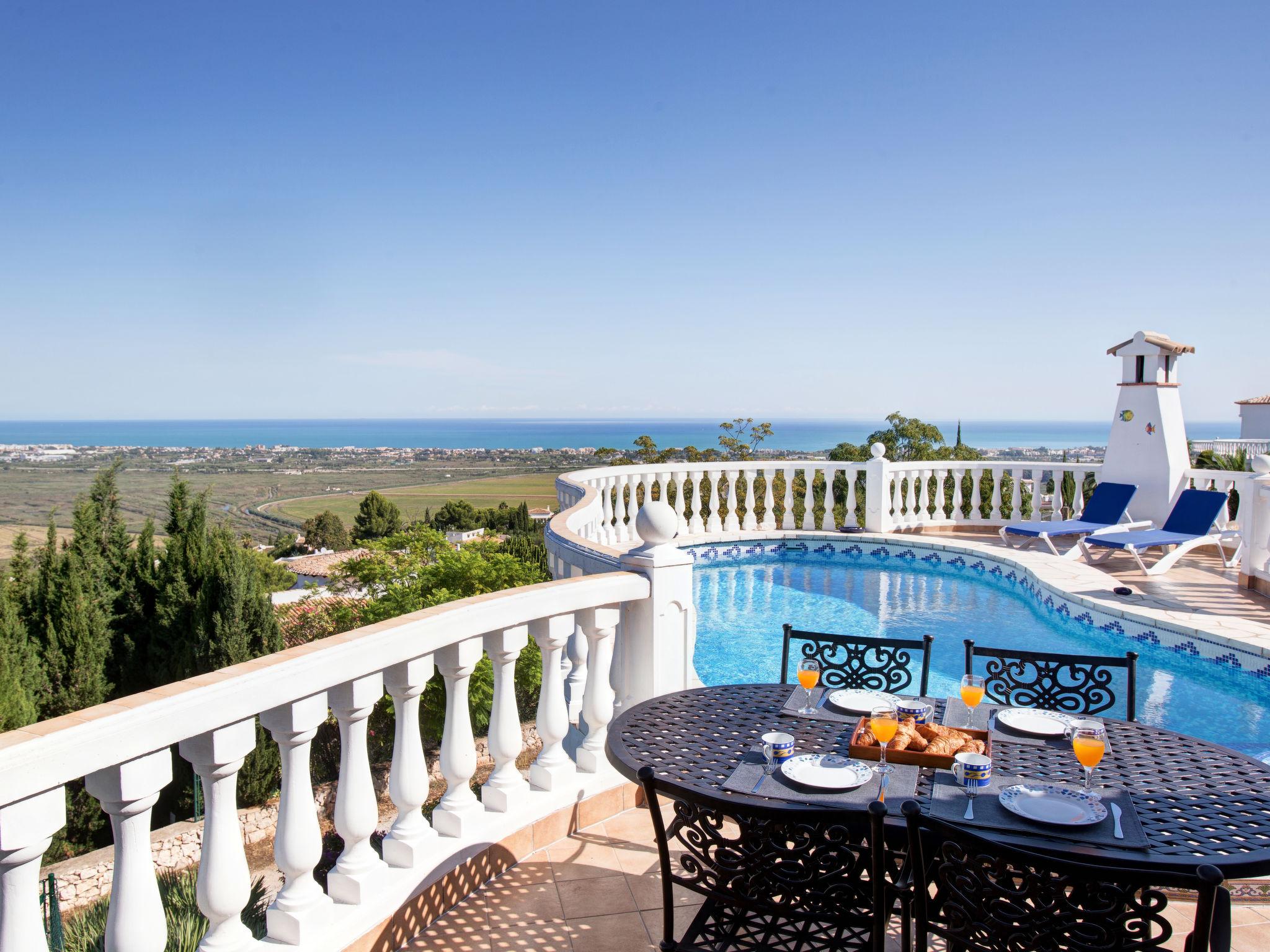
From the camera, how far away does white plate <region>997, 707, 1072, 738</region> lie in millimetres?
2268

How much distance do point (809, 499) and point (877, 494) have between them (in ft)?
2.85

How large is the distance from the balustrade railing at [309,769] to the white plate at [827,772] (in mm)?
866

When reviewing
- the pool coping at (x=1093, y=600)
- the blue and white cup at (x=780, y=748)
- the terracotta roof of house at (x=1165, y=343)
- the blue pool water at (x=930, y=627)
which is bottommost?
the blue pool water at (x=930, y=627)

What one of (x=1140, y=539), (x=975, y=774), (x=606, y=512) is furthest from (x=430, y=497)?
(x=975, y=774)

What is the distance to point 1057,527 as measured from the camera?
888 cm

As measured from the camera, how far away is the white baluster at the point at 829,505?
10.4 m

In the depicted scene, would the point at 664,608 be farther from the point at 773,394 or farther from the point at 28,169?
the point at 773,394

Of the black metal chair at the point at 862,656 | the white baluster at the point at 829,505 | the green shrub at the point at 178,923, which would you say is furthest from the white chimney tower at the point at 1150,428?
the green shrub at the point at 178,923

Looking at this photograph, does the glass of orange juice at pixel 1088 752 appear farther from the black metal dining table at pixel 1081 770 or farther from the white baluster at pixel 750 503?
the white baluster at pixel 750 503

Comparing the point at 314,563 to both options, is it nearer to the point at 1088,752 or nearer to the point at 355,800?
the point at 355,800

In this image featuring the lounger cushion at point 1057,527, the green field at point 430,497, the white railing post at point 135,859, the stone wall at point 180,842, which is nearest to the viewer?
the white railing post at point 135,859

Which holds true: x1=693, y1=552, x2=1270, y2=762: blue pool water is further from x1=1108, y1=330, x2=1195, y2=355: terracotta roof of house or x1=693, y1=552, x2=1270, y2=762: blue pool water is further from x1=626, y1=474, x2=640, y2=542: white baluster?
x1=1108, y1=330, x2=1195, y2=355: terracotta roof of house

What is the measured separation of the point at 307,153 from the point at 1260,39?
25.4 meters

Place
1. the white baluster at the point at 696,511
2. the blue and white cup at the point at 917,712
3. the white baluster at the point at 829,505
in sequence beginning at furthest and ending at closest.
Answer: the white baluster at the point at 829,505 → the white baluster at the point at 696,511 → the blue and white cup at the point at 917,712
